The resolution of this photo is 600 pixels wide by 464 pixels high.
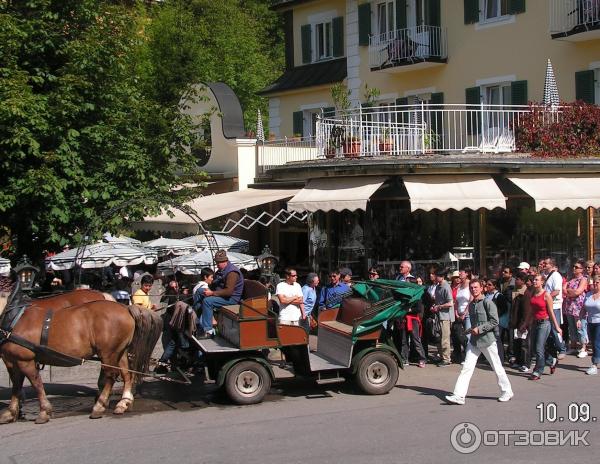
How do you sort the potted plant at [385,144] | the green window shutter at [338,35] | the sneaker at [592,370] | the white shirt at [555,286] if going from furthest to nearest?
the green window shutter at [338,35] < the potted plant at [385,144] < the white shirt at [555,286] < the sneaker at [592,370]

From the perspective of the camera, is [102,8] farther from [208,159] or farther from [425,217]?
[208,159]

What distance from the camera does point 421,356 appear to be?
13.8 m

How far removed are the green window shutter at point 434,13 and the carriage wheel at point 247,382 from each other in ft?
51.4

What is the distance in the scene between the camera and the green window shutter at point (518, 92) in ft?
71.5

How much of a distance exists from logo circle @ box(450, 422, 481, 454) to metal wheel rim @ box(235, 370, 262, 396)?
290cm

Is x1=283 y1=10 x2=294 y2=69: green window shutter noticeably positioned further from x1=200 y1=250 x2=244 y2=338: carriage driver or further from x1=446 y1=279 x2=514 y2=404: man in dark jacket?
x1=446 y1=279 x2=514 y2=404: man in dark jacket

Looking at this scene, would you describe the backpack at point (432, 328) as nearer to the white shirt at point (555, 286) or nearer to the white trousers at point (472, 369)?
the white shirt at point (555, 286)

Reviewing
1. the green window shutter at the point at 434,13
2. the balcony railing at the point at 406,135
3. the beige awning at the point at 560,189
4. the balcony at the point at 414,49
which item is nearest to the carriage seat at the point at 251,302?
the balcony railing at the point at 406,135

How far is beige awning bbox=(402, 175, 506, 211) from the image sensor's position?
55.2 ft

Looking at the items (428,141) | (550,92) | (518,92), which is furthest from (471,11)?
(428,141)

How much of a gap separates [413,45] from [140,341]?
626 inches

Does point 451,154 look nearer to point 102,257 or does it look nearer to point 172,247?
point 172,247

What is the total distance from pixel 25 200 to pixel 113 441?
6364 millimetres

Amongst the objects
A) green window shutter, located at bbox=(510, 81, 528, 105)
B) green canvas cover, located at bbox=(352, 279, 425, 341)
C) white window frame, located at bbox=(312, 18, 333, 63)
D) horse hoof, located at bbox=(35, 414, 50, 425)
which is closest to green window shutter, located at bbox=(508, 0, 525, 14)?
green window shutter, located at bbox=(510, 81, 528, 105)
